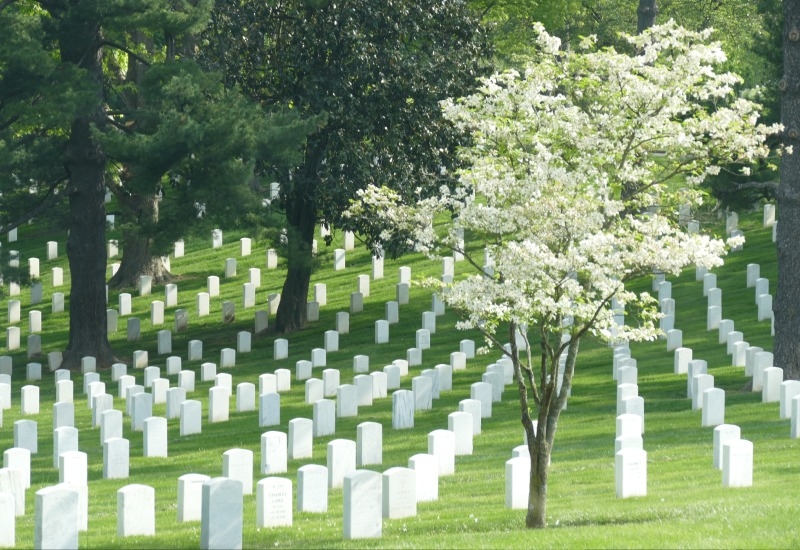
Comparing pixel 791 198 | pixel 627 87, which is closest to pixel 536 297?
pixel 627 87

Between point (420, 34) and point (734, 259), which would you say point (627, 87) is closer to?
point (420, 34)

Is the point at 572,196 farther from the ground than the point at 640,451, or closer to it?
farther from the ground

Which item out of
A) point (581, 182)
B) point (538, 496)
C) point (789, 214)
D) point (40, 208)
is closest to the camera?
point (538, 496)

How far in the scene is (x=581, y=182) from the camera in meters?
11.3

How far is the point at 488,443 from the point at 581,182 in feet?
19.7

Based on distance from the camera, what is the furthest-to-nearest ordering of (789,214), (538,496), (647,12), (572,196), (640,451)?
(647,12) < (789,214) < (640,451) < (572,196) < (538,496)

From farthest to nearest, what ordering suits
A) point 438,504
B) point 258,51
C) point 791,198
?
1. point 258,51
2. point 791,198
3. point 438,504

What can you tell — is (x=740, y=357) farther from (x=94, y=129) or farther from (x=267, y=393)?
(x=94, y=129)

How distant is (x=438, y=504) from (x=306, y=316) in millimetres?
16121

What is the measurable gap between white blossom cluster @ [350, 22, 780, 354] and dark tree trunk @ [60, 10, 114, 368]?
15110mm

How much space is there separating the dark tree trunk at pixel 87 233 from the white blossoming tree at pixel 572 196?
15.1m

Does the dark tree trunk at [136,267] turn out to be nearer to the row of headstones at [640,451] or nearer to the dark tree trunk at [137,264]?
the dark tree trunk at [137,264]

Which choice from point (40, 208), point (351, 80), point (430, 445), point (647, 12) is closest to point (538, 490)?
point (430, 445)

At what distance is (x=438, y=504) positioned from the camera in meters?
12.4
